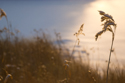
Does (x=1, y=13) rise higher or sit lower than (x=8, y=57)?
higher

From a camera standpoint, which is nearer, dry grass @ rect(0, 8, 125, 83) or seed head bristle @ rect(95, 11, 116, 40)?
seed head bristle @ rect(95, 11, 116, 40)

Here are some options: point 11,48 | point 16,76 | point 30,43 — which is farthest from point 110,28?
point 30,43

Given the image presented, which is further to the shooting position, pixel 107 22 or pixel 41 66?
pixel 41 66

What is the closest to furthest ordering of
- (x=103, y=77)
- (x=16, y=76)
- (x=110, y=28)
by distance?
(x=110, y=28), (x=103, y=77), (x=16, y=76)

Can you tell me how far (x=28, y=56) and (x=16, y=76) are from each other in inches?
75.6

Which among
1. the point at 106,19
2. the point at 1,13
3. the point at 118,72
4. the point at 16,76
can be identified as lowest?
the point at 16,76

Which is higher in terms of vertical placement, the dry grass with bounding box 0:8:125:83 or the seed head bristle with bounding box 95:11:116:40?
the seed head bristle with bounding box 95:11:116:40

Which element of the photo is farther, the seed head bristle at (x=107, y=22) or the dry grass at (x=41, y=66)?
the dry grass at (x=41, y=66)

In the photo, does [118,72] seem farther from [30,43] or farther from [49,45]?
[30,43]

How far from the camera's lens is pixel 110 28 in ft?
6.14

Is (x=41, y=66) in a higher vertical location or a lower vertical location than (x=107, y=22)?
lower

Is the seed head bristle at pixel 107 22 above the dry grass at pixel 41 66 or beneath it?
above

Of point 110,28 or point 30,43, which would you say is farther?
point 30,43

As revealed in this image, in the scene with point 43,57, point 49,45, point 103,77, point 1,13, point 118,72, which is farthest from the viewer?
point 49,45
